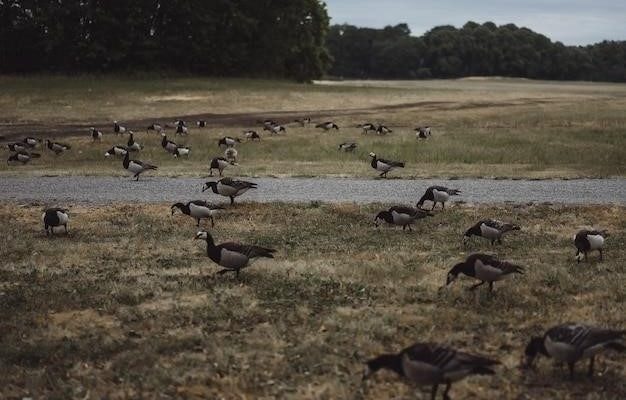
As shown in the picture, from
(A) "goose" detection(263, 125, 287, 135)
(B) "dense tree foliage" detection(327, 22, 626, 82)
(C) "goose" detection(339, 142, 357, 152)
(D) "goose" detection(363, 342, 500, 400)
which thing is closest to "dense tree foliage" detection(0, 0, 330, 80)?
(A) "goose" detection(263, 125, 287, 135)

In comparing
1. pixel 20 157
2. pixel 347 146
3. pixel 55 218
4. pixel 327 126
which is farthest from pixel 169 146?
pixel 55 218

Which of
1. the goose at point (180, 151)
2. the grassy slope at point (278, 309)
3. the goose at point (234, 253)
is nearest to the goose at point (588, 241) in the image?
the grassy slope at point (278, 309)

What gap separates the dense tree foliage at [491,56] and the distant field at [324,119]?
243ft

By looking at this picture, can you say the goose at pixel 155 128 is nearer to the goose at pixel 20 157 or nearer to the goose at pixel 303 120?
the goose at pixel 20 157

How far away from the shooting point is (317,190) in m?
24.4

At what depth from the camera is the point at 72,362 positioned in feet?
31.8

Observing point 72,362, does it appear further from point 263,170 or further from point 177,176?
point 263,170

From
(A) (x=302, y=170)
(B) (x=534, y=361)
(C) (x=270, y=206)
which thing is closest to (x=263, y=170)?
(A) (x=302, y=170)

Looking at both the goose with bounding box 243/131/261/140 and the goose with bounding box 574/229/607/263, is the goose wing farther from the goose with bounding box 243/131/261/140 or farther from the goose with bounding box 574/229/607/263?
the goose with bounding box 243/131/261/140

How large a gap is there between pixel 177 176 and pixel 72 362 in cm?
1885

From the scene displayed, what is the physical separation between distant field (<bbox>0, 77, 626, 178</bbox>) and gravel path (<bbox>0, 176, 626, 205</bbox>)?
205 cm

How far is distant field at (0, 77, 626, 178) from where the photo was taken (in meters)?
32.1

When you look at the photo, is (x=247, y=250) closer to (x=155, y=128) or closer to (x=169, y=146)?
(x=169, y=146)

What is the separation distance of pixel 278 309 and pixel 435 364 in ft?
15.1
